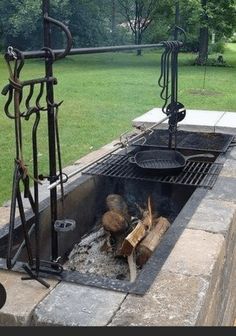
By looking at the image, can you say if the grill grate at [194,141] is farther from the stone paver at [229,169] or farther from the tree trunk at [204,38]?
the tree trunk at [204,38]

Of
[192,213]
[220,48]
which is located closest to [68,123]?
[192,213]

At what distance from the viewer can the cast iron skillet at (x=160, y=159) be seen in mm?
3244

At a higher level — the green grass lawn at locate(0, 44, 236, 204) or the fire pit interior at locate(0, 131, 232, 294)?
the fire pit interior at locate(0, 131, 232, 294)

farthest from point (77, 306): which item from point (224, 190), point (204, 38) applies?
point (204, 38)

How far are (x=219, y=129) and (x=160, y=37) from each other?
49.8 ft

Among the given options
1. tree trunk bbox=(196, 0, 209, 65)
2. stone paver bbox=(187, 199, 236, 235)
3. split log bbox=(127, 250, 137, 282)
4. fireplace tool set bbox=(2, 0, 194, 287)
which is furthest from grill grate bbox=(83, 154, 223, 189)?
tree trunk bbox=(196, 0, 209, 65)

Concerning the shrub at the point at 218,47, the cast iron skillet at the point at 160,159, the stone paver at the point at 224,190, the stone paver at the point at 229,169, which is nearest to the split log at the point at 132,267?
the stone paver at the point at 224,190

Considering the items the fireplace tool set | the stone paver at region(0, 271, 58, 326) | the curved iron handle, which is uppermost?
the curved iron handle

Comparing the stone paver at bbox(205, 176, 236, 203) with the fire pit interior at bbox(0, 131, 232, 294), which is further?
the stone paver at bbox(205, 176, 236, 203)

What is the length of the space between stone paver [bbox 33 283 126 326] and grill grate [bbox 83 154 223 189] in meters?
1.32

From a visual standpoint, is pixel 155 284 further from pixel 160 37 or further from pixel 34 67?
pixel 160 37

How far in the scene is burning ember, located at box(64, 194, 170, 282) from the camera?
247 cm

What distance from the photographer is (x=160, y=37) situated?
18734 millimetres

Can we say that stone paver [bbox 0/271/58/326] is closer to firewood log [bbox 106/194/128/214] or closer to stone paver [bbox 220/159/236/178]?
firewood log [bbox 106/194/128/214]
